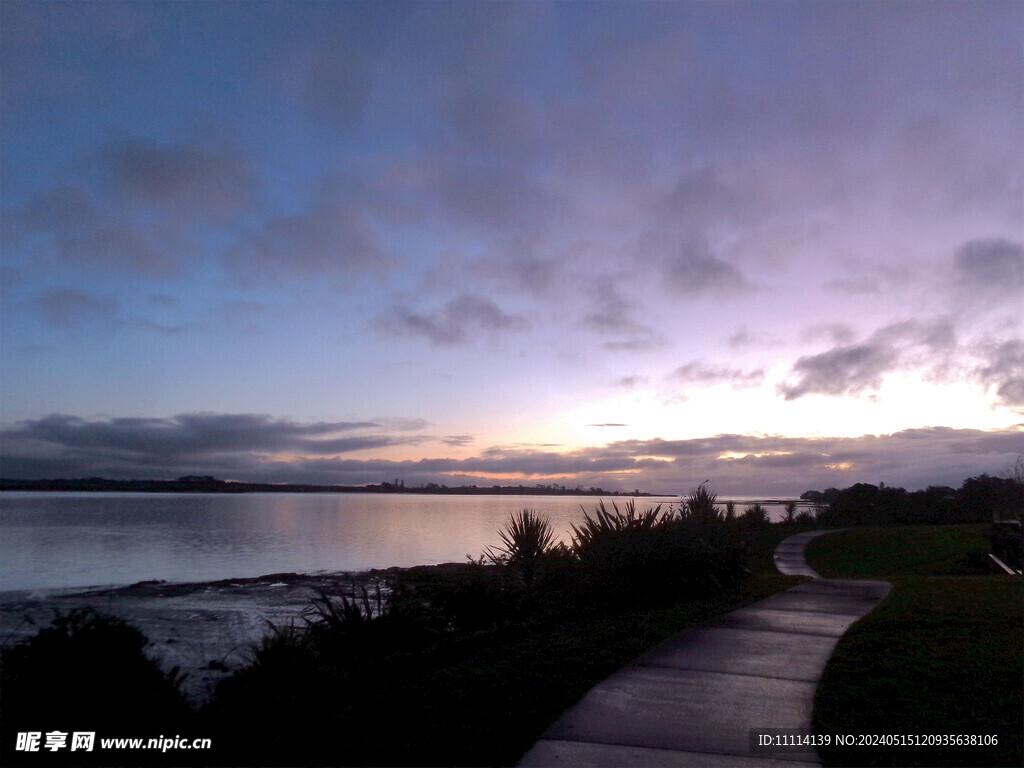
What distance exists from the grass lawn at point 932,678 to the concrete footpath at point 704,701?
0.92ft

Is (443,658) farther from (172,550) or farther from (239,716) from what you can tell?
(172,550)

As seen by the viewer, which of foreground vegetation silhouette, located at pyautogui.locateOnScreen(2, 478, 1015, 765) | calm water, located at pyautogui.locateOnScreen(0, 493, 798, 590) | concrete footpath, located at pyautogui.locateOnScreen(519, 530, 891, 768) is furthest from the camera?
calm water, located at pyautogui.locateOnScreen(0, 493, 798, 590)

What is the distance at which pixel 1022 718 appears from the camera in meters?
5.69

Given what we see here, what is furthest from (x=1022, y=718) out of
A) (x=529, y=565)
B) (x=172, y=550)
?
(x=172, y=550)

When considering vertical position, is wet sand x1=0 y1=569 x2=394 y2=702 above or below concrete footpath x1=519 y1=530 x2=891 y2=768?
below

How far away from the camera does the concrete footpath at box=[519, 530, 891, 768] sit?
4.88 m

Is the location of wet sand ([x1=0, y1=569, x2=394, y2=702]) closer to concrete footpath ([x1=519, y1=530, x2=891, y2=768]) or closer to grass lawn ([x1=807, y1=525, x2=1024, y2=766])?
concrete footpath ([x1=519, y1=530, x2=891, y2=768])

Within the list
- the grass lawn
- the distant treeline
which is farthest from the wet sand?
the distant treeline

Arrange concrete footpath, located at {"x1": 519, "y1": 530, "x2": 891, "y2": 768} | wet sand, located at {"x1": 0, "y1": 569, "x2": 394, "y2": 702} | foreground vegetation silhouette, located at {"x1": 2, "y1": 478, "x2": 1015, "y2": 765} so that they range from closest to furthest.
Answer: concrete footpath, located at {"x1": 519, "y1": 530, "x2": 891, "y2": 768} → foreground vegetation silhouette, located at {"x1": 2, "y1": 478, "x2": 1015, "y2": 765} → wet sand, located at {"x1": 0, "y1": 569, "x2": 394, "y2": 702}

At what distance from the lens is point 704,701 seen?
614 cm

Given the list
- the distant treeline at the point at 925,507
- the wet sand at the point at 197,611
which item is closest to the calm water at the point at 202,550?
the wet sand at the point at 197,611

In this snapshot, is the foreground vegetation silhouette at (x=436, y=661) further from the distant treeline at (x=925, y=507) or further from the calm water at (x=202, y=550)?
the distant treeline at (x=925, y=507)

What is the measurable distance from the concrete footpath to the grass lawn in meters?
0.28

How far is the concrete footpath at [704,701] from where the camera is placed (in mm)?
4879
